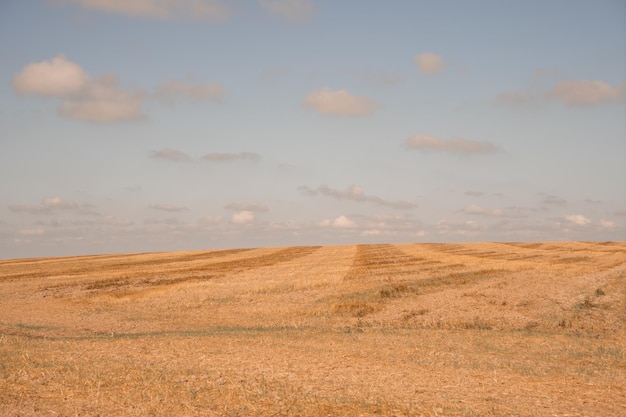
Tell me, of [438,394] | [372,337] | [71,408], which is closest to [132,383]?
[71,408]

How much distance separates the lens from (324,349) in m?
21.2

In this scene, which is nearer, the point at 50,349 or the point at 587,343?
the point at 50,349

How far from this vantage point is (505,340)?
23.1m

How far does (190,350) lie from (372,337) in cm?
867

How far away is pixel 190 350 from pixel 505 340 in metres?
13.8

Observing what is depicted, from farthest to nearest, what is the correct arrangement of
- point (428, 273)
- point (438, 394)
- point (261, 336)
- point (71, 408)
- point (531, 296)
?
point (428, 273), point (531, 296), point (261, 336), point (438, 394), point (71, 408)

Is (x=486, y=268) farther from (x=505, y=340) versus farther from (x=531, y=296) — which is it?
(x=505, y=340)

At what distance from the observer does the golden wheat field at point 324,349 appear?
45.8 ft

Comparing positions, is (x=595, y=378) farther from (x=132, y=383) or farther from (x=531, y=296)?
(x=531, y=296)

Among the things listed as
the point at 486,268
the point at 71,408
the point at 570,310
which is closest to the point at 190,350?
the point at 71,408

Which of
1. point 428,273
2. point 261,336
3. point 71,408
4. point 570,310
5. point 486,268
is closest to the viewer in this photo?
point 71,408

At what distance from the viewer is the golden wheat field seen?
13953mm

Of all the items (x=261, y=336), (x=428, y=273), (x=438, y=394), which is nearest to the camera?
(x=438, y=394)

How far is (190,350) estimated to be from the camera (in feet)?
67.3
